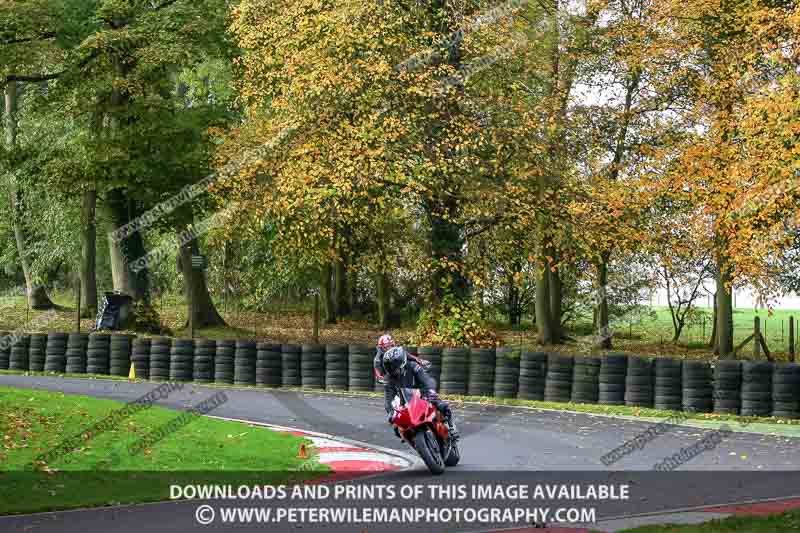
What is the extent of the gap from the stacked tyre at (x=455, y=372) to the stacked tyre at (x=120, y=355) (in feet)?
28.8

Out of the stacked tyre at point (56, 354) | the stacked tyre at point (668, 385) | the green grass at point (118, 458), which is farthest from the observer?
the stacked tyre at point (56, 354)

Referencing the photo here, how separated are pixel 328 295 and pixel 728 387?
1081 inches

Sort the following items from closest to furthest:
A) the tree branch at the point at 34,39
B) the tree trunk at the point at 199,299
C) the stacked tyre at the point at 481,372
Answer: the stacked tyre at the point at 481,372, the tree branch at the point at 34,39, the tree trunk at the point at 199,299

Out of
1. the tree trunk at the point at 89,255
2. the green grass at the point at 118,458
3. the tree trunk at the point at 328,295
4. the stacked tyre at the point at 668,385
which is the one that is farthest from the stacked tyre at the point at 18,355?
the tree trunk at the point at 328,295

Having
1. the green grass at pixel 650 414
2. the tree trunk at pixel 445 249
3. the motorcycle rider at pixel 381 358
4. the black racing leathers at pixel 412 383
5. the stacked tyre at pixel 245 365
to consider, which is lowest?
the green grass at pixel 650 414

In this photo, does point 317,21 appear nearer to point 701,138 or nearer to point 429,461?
point 701,138

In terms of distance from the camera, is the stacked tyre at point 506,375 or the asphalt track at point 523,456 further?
the stacked tyre at point 506,375

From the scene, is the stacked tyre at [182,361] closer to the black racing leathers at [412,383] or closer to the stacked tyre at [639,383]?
the stacked tyre at [639,383]

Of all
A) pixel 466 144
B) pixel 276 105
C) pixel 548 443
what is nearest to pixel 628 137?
pixel 466 144

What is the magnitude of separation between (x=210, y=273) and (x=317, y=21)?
2764 cm

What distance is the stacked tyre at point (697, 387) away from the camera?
72.6 ft

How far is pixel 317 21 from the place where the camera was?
2903cm

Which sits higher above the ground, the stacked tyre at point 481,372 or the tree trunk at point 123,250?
the tree trunk at point 123,250

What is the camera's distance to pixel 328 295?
157ft
